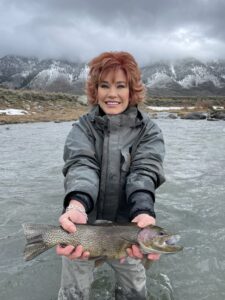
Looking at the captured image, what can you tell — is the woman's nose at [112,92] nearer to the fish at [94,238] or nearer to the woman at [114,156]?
the woman at [114,156]

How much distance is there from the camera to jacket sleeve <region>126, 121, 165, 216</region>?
11.7ft

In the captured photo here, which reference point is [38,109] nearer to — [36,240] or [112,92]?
[112,92]

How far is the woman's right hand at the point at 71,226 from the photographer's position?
3.21 metres

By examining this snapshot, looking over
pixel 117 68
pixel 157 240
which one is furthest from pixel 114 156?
pixel 157 240

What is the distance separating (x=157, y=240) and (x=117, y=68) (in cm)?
168

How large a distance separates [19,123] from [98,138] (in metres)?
30.5

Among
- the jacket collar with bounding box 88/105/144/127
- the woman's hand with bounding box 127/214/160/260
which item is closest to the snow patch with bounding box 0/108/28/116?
the jacket collar with bounding box 88/105/144/127

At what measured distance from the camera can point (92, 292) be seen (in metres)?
4.70

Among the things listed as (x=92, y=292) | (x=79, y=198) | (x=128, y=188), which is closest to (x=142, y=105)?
(x=128, y=188)

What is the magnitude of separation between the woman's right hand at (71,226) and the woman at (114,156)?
0.84ft

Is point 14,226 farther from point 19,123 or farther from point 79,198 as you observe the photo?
point 19,123

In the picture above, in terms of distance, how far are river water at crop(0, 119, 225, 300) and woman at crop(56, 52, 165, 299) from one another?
0.71 metres

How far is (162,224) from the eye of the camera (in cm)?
700

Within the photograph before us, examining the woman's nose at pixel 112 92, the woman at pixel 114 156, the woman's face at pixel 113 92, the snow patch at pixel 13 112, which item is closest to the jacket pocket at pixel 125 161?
the woman at pixel 114 156
